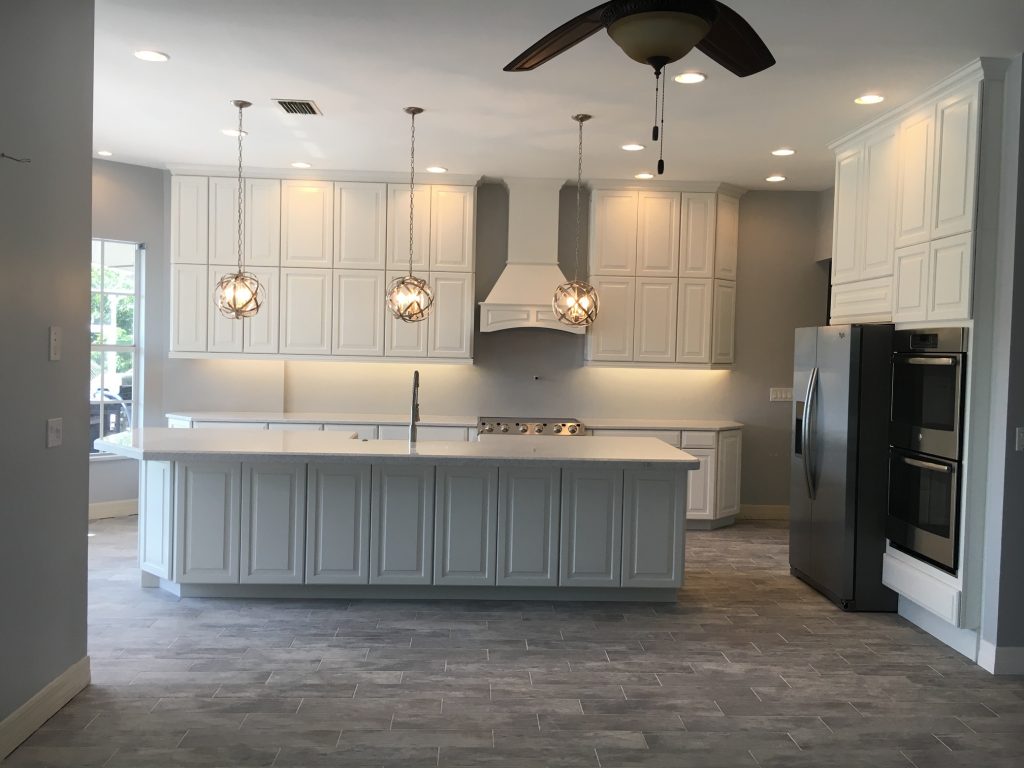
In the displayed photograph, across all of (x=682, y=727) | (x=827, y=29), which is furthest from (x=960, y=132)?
(x=682, y=727)

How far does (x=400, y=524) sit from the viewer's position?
4570mm

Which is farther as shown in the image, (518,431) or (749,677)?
(518,431)

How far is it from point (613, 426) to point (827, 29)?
373 cm

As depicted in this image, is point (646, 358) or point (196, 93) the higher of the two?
point (196, 93)

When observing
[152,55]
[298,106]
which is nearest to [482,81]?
[298,106]

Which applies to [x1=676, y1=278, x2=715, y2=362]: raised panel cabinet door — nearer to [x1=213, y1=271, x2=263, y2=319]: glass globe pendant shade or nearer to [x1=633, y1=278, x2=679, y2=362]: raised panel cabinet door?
[x1=633, y1=278, x2=679, y2=362]: raised panel cabinet door

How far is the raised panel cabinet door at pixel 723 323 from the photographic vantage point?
6934mm

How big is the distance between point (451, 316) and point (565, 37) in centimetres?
446

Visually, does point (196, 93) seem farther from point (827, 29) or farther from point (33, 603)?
point (827, 29)

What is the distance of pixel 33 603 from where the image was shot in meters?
2.97

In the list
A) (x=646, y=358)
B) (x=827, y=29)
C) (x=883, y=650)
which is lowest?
(x=883, y=650)

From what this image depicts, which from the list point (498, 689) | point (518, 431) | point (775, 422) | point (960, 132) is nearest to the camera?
point (498, 689)

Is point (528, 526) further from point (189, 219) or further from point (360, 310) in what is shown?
point (189, 219)

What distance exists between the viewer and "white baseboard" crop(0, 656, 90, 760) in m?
2.79
